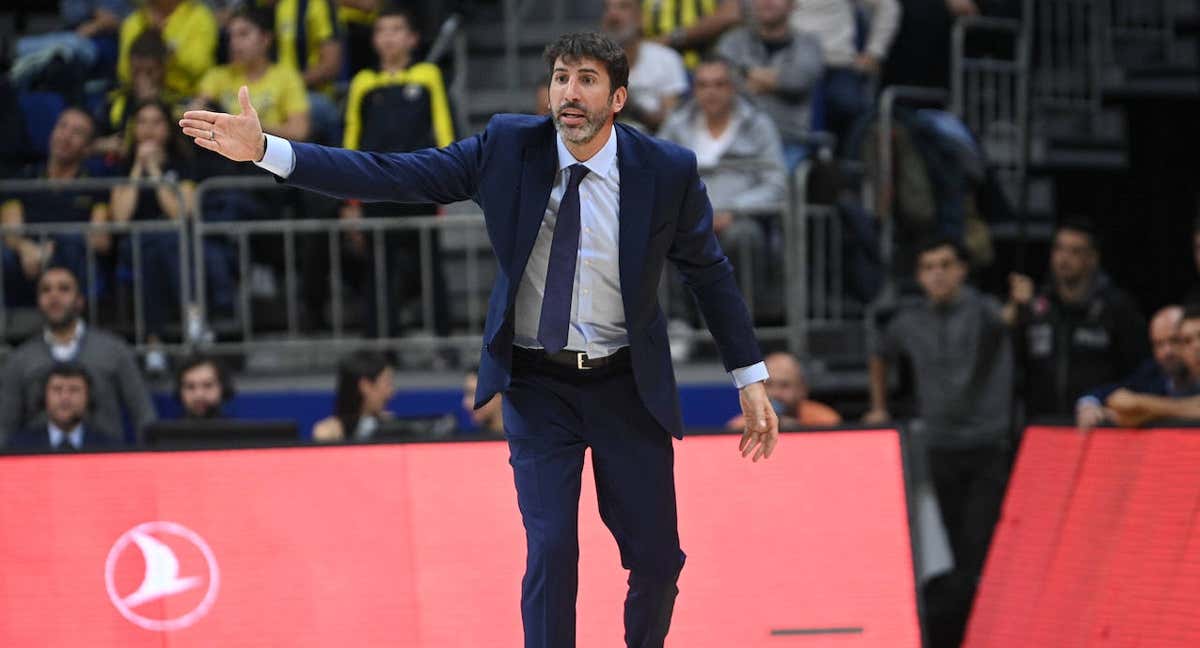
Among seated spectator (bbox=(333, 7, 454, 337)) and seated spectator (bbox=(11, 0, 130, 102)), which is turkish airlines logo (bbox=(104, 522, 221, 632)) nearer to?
seated spectator (bbox=(333, 7, 454, 337))

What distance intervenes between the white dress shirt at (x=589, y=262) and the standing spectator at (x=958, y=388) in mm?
4569

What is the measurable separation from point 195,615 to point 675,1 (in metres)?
6.67

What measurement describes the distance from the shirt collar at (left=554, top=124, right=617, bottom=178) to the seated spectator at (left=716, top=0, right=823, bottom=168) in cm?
597

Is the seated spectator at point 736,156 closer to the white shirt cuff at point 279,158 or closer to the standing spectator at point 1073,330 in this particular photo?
the standing spectator at point 1073,330

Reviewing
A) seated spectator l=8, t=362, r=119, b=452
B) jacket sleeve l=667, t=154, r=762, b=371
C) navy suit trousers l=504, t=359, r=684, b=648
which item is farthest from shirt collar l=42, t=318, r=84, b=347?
jacket sleeve l=667, t=154, r=762, b=371

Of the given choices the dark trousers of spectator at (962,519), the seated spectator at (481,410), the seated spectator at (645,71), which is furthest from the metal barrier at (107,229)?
the dark trousers of spectator at (962,519)

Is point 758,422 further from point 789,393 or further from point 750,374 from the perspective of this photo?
point 789,393

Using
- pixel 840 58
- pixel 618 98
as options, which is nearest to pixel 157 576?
pixel 618 98

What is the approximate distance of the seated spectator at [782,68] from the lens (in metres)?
11.4

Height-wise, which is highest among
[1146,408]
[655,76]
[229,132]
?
[655,76]

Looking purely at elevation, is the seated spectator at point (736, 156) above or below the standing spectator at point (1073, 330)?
above

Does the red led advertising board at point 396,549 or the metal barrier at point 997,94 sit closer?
the red led advertising board at point 396,549

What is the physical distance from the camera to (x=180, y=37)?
12.2 meters

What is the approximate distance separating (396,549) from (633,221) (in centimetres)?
210
